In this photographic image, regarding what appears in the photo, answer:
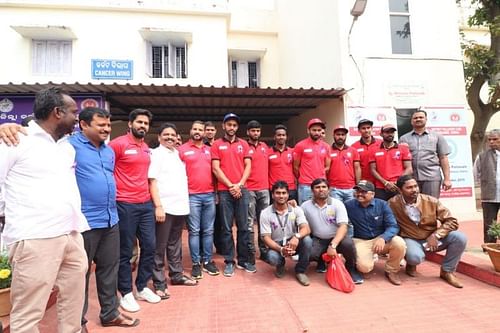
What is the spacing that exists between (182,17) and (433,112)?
6978mm

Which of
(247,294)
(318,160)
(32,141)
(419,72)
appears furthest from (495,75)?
(32,141)

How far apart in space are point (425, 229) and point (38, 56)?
9.75 metres

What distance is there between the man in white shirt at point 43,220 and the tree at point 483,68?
9111 mm

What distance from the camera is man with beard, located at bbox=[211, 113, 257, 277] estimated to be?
13.5 feet

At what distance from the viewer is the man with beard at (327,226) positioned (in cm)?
386

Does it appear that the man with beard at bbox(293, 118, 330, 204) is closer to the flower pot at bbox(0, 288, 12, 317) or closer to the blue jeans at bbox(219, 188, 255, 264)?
the blue jeans at bbox(219, 188, 255, 264)

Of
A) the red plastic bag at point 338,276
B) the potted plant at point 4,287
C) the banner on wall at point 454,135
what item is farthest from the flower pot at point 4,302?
the banner on wall at point 454,135

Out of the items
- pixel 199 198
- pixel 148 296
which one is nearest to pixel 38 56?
pixel 199 198

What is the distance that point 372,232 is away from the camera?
407 cm

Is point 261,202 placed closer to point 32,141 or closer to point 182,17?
point 32,141

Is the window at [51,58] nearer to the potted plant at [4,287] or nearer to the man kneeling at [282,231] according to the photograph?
the potted plant at [4,287]

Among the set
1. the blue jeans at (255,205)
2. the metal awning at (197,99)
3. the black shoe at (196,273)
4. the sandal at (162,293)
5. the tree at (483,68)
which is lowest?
the sandal at (162,293)

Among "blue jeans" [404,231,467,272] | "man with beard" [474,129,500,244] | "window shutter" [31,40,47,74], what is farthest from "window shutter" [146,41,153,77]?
"man with beard" [474,129,500,244]

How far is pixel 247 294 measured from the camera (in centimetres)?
354
